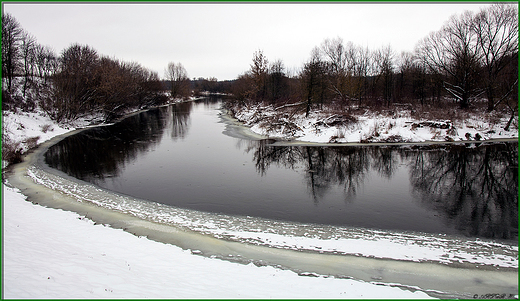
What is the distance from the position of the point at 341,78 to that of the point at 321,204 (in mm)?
28413

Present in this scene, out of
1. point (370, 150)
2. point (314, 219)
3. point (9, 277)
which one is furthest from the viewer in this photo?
point (370, 150)

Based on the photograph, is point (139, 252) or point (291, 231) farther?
point (291, 231)

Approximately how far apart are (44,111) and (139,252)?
35.1 metres

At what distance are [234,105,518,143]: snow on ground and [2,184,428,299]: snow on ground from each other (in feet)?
64.7

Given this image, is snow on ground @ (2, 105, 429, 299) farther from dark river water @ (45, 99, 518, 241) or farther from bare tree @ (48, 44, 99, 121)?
bare tree @ (48, 44, 99, 121)

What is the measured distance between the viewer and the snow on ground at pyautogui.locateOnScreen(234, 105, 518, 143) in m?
25.1

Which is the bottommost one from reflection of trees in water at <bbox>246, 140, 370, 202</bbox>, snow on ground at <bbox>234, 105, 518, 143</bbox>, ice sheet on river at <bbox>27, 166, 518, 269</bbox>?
ice sheet on river at <bbox>27, 166, 518, 269</bbox>

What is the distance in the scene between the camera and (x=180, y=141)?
25.3 metres

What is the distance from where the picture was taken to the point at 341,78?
119 feet

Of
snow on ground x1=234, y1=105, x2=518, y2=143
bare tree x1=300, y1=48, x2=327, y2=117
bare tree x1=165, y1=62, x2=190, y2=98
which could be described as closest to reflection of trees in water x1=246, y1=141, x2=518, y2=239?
snow on ground x1=234, y1=105, x2=518, y2=143

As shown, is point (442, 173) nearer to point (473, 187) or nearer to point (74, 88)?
point (473, 187)

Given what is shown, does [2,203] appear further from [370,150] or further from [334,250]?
[370,150]

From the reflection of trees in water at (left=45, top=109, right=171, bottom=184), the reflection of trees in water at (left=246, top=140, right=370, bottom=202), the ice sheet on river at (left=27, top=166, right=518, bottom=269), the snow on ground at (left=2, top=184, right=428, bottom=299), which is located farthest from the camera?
the reflection of trees in water at (left=45, top=109, right=171, bottom=184)

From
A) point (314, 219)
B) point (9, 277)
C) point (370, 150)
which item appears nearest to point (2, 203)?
point (9, 277)
